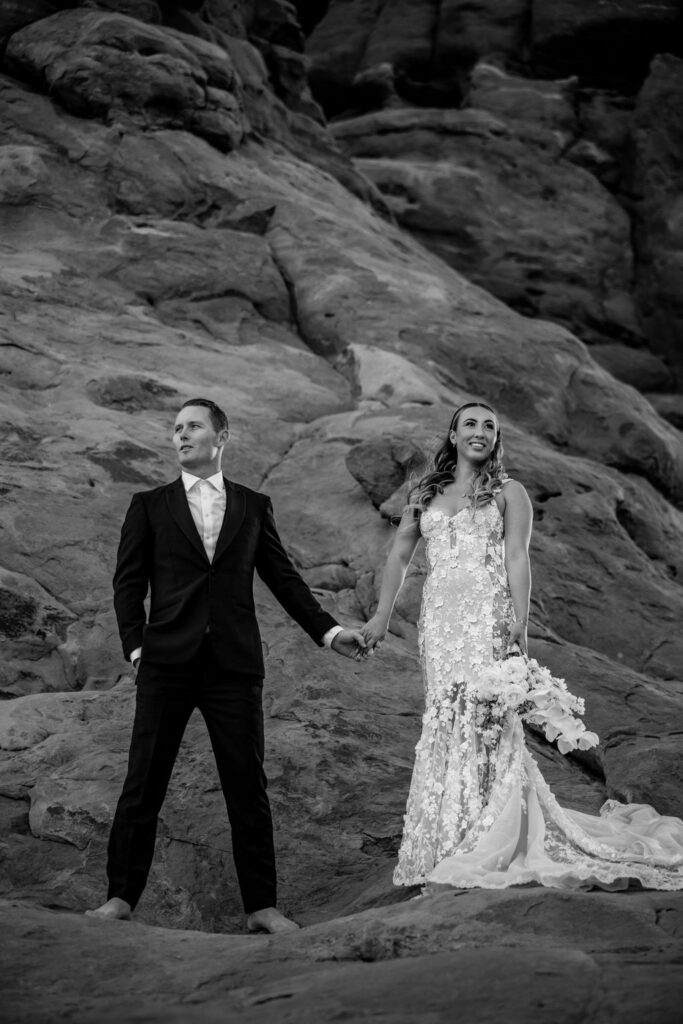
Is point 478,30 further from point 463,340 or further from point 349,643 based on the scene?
point 349,643

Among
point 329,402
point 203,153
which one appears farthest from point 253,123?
point 329,402

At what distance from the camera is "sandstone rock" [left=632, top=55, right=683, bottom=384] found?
797 inches

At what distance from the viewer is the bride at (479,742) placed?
17.1 feet

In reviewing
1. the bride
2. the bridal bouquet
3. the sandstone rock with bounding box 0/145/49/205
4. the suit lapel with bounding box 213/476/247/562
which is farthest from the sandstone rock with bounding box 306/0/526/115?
the bridal bouquet

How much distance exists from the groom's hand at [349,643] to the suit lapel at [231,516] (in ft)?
2.50

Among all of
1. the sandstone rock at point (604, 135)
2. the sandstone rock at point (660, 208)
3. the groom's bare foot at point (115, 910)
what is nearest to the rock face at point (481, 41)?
the sandstone rock at point (604, 135)

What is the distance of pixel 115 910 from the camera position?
5.06 metres

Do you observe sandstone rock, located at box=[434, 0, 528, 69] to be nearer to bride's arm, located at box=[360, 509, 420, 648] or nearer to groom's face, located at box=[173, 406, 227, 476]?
bride's arm, located at box=[360, 509, 420, 648]

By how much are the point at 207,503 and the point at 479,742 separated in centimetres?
174

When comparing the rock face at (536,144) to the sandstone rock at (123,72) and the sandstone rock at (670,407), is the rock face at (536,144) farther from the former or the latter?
the sandstone rock at (123,72)

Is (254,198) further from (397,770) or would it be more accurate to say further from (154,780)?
(154,780)

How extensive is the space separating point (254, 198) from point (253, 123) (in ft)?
8.67

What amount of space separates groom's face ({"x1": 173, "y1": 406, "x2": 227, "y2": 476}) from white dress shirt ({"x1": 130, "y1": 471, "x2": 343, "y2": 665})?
0.20 feet

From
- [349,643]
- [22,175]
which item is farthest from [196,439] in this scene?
[22,175]
